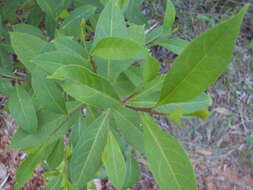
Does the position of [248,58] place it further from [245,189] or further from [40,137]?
[40,137]

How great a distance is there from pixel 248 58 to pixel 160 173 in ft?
9.48

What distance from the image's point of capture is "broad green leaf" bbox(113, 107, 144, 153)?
1.13 metres

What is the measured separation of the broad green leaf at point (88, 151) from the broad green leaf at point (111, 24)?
0.27 meters

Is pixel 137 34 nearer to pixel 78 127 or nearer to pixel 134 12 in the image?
pixel 78 127

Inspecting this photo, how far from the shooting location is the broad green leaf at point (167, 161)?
85cm

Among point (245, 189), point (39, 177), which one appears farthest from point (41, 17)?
point (245, 189)

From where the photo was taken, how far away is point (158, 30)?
1.48 m

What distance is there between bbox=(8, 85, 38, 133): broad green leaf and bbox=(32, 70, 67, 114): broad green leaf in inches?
4.6

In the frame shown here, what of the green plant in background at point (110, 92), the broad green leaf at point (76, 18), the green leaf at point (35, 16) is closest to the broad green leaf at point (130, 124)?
the green plant in background at point (110, 92)

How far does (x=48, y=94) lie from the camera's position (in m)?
1.16

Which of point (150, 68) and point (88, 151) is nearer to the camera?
point (150, 68)

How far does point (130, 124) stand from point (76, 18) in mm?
589

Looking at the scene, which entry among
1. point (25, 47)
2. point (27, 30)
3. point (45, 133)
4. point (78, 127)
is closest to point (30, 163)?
point (45, 133)

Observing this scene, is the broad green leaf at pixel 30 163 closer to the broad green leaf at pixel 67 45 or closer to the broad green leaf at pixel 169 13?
the broad green leaf at pixel 67 45
